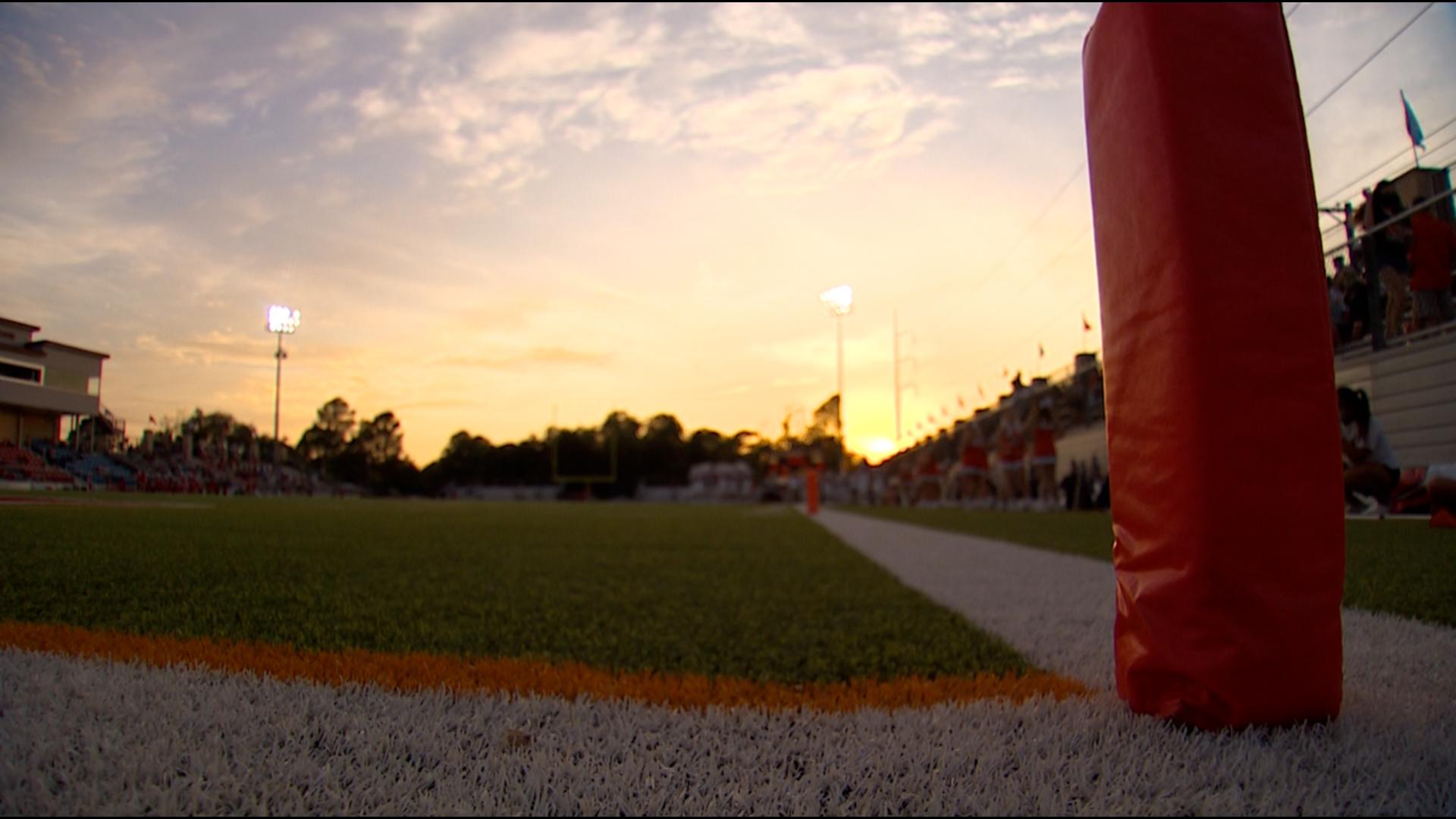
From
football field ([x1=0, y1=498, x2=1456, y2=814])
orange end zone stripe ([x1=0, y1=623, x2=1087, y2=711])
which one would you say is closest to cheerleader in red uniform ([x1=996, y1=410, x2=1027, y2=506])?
football field ([x1=0, y1=498, x2=1456, y2=814])

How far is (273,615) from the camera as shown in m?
3.04

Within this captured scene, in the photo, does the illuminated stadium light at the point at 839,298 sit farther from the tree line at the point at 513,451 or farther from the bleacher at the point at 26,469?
the bleacher at the point at 26,469

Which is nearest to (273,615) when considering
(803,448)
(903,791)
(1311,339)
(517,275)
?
(517,275)

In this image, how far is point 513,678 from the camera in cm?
269

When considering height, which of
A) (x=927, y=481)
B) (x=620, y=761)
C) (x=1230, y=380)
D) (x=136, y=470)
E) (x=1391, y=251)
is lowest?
(x=620, y=761)

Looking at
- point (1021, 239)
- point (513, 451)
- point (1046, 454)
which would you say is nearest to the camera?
point (1021, 239)

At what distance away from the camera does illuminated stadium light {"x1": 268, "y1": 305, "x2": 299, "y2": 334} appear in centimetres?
283

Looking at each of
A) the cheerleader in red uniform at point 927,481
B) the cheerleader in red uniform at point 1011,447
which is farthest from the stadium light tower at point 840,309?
the cheerleader in red uniform at point 1011,447

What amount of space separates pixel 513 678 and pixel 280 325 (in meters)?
1.46

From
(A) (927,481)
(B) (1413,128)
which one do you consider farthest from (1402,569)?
(A) (927,481)

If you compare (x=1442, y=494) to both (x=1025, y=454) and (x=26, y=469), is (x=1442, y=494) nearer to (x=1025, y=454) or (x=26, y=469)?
(x=26, y=469)

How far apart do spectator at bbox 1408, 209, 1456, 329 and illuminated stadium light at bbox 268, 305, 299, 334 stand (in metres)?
3.82

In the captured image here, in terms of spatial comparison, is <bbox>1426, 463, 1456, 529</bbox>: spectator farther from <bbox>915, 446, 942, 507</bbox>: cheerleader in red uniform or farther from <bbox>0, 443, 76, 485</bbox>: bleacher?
<bbox>915, 446, 942, 507</bbox>: cheerleader in red uniform

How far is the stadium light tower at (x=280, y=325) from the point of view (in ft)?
9.28
